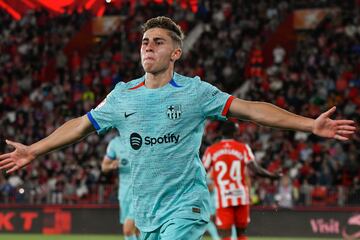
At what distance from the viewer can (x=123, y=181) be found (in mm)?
14227

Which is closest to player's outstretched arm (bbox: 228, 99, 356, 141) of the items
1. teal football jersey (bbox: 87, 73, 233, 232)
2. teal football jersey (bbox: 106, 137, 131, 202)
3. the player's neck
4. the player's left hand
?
the player's left hand

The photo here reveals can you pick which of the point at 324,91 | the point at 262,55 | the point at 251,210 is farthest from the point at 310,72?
the point at 251,210

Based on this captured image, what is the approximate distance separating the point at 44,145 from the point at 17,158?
211mm

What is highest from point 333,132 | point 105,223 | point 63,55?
point 63,55

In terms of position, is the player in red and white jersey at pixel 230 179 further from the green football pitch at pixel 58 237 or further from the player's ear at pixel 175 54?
the player's ear at pixel 175 54

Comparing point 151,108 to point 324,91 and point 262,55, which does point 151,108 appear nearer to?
point 324,91

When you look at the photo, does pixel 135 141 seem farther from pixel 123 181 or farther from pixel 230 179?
pixel 123 181

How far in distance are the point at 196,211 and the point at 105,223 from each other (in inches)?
572

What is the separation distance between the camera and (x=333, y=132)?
562cm

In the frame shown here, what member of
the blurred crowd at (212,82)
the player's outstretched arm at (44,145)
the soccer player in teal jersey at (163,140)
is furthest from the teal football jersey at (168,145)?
the blurred crowd at (212,82)

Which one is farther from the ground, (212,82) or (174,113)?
(212,82)

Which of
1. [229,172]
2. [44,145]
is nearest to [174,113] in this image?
[44,145]

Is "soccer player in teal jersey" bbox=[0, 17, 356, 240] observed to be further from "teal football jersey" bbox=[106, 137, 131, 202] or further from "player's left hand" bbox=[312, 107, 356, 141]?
"teal football jersey" bbox=[106, 137, 131, 202]

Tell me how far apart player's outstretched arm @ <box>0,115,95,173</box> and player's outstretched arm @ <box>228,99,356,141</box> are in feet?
3.57
